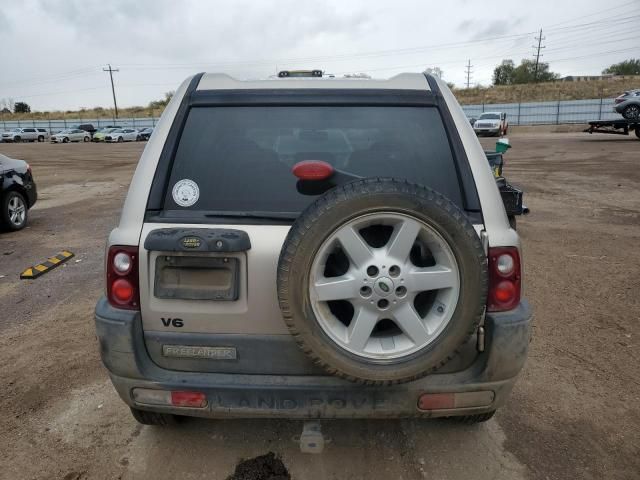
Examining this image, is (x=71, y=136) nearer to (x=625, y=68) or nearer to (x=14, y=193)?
(x=14, y=193)

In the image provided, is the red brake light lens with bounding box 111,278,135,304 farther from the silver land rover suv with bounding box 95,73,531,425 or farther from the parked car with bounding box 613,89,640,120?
the parked car with bounding box 613,89,640,120

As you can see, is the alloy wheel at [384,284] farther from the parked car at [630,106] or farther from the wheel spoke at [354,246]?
the parked car at [630,106]

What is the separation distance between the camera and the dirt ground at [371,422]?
8.55ft

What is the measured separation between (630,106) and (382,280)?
26377mm

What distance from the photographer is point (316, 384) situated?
223 cm

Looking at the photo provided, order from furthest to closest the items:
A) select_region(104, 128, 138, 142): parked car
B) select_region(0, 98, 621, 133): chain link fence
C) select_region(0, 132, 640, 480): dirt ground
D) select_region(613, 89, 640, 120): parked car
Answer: select_region(104, 128, 138, 142): parked car → select_region(0, 98, 621, 133): chain link fence → select_region(613, 89, 640, 120): parked car → select_region(0, 132, 640, 480): dirt ground

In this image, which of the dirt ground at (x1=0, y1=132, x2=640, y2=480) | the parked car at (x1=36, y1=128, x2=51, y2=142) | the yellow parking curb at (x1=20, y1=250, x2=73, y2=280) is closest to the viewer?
the dirt ground at (x1=0, y1=132, x2=640, y2=480)

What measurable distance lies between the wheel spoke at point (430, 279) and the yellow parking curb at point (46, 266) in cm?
532

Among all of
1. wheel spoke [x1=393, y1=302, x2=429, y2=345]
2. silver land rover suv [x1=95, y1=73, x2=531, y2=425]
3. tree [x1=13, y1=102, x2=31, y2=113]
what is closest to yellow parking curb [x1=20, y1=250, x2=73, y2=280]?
silver land rover suv [x1=95, y1=73, x2=531, y2=425]

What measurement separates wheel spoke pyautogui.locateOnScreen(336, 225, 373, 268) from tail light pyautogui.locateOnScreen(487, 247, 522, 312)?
601mm

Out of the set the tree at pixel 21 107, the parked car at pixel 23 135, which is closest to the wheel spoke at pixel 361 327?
the parked car at pixel 23 135

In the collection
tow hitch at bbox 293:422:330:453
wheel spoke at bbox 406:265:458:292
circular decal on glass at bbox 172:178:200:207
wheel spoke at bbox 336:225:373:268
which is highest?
circular decal on glass at bbox 172:178:200:207

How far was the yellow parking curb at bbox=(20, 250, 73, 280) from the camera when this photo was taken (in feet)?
19.2

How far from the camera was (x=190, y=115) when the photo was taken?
253 cm
